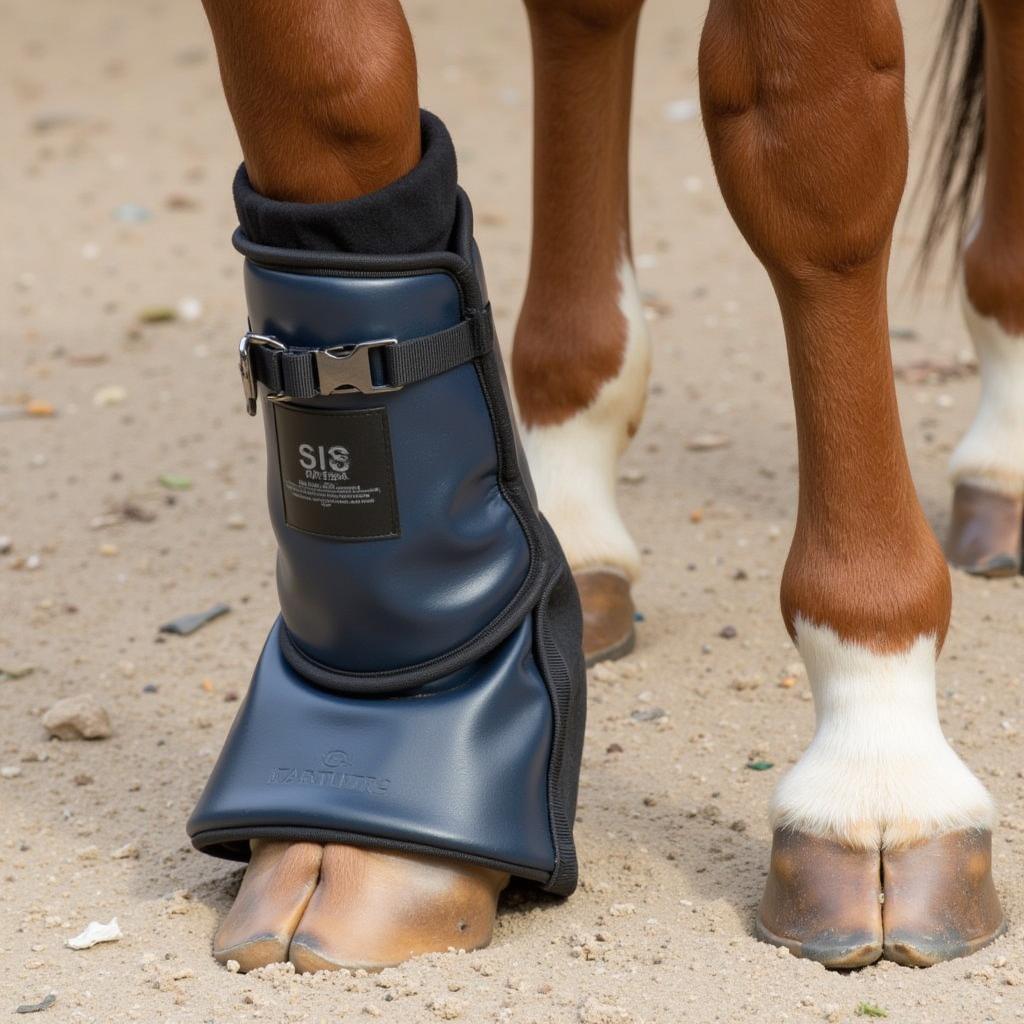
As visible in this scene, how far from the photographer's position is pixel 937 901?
1.09m

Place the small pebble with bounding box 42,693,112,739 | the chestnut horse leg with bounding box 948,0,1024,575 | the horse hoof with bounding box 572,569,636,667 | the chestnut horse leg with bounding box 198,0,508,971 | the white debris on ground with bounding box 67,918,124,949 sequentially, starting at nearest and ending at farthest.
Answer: the chestnut horse leg with bounding box 198,0,508,971 < the white debris on ground with bounding box 67,918,124,949 < the small pebble with bounding box 42,693,112,739 < the horse hoof with bounding box 572,569,636,667 < the chestnut horse leg with bounding box 948,0,1024,575

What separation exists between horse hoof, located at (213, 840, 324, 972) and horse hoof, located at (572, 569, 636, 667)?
56 cm

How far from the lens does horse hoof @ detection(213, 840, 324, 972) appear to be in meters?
1.11

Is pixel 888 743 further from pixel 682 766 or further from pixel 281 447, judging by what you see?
pixel 281 447

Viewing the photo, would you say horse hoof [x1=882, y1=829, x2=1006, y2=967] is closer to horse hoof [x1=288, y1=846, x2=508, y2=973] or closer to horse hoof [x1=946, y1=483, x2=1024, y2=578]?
horse hoof [x1=288, y1=846, x2=508, y2=973]

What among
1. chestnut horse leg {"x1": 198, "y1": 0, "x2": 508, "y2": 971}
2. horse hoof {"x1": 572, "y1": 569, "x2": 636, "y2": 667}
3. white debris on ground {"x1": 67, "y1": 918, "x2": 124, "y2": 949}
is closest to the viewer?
chestnut horse leg {"x1": 198, "y1": 0, "x2": 508, "y2": 971}

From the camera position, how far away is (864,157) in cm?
106

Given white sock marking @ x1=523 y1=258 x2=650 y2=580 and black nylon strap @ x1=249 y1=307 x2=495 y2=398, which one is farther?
white sock marking @ x1=523 y1=258 x2=650 y2=580

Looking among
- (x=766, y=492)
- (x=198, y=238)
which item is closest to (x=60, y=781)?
(x=766, y=492)

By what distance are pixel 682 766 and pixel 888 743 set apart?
35 centimetres

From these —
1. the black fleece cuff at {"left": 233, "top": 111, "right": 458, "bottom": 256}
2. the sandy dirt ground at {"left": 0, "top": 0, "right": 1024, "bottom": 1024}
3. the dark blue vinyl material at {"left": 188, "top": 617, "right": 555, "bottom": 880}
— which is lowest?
the sandy dirt ground at {"left": 0, "top": 0, "right": 1024, "bottom": 1024}

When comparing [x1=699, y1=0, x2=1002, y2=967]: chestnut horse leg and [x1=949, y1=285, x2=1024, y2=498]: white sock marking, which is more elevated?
[x1=699, y1=0, x2=1002, y2=967]: chestnut horse leg

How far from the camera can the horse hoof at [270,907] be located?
3.65 ft

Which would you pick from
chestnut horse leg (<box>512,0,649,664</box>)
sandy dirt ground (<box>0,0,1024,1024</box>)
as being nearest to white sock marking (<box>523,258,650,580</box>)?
chestnut horse leg (<box>512,0,649,664</box>)
